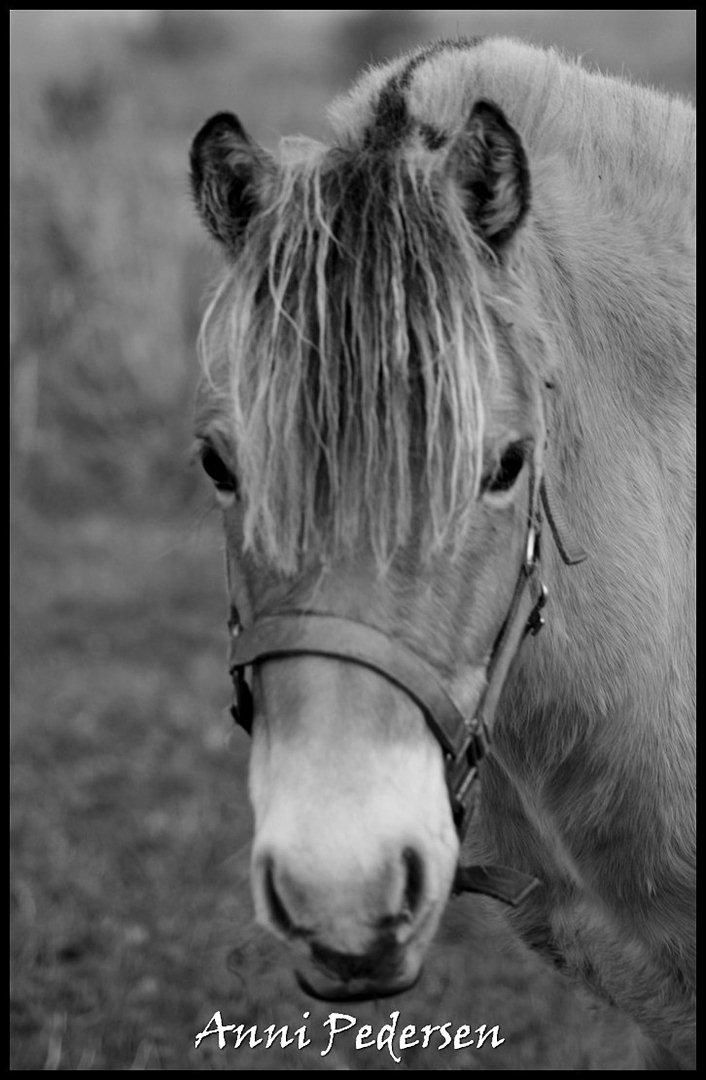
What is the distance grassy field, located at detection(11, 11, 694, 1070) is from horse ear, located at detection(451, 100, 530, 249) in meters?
0.78

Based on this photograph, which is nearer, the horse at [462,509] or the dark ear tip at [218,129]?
the horse at [462,509]

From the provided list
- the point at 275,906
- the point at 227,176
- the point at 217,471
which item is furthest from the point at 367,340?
the point at 275,906

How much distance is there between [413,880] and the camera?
191 cm

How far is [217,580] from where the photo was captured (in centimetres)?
914

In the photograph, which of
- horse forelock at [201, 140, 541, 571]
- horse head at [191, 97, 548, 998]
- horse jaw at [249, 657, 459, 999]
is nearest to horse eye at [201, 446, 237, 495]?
horse head at [191, 97, 548, 998]

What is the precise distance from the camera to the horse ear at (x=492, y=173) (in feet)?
7.15

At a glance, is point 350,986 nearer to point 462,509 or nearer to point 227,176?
point 462,509

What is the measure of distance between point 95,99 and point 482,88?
9877mm

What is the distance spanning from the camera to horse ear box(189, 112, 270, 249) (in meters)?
2.32

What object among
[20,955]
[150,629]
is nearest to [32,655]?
[150,629]

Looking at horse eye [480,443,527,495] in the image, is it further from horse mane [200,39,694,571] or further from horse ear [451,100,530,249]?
horse ear [451,100,530,249]

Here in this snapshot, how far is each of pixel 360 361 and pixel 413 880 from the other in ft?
3.15

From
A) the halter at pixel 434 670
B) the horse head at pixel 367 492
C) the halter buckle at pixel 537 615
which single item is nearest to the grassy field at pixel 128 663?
the horse head at pixel 367 492

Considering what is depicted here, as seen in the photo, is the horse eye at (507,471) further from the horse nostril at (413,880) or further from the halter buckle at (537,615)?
the horse nostril at (413,880)
